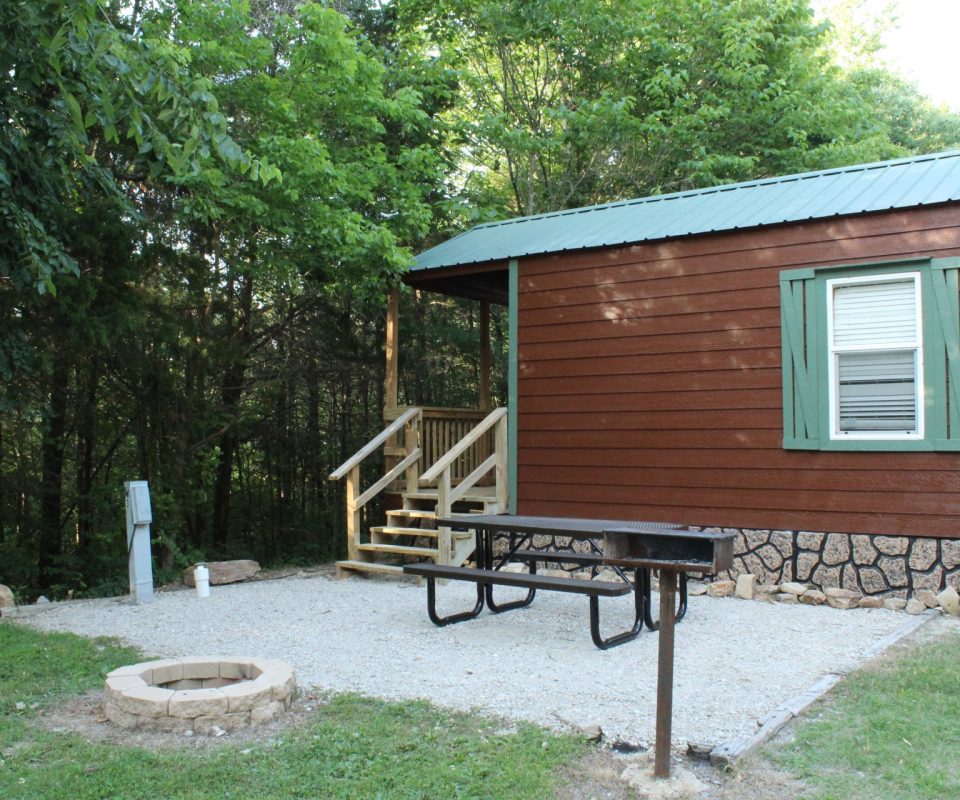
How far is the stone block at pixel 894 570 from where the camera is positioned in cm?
663

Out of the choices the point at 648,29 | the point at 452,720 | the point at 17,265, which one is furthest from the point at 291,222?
the point at 648,29

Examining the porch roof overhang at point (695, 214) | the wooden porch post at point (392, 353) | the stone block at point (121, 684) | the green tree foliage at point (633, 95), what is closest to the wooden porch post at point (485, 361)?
the porch roof overhang at point (695, 214)

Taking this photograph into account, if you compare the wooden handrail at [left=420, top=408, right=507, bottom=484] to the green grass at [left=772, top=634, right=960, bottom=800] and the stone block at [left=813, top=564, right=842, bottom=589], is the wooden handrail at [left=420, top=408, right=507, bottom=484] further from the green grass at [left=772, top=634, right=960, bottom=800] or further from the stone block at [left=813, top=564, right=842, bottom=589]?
the green grass at [left=772, top=634, right=960, bottom=800]

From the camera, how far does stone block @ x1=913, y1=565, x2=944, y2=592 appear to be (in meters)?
6.50

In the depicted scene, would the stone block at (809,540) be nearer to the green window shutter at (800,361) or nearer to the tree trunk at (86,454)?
the green window shutter at (800,361)

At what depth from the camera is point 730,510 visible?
7.31 meters

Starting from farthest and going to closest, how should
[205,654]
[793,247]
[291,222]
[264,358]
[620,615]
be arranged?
[264,358] < [291,222] < [793,247] < [620,615] < [205,654]

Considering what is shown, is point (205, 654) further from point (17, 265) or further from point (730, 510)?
point (730, 510)

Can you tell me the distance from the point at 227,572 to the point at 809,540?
5.32 meters

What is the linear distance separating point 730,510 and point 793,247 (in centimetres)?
215

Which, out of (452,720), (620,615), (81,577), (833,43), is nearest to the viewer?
(452,720)

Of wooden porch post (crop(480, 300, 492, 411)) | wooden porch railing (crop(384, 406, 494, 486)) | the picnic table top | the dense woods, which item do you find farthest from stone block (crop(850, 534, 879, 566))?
the dense woods

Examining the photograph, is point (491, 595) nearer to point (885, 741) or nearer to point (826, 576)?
point (826, 576)

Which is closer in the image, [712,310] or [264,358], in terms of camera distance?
[712,310]
